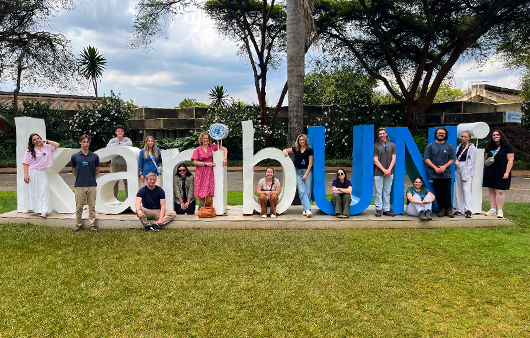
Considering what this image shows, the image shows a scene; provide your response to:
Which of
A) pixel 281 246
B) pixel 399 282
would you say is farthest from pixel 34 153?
pixel 399 282

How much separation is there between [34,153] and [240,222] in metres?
4.00

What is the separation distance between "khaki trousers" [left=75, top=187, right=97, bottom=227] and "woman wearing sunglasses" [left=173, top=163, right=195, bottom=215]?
1.44 m

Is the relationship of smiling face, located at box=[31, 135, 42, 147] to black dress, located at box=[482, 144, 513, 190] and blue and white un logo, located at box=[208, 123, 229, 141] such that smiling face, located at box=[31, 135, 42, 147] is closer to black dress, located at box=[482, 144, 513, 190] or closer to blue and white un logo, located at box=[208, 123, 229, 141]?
blue and white un logo, located at box=[208, 123, 229, 141]

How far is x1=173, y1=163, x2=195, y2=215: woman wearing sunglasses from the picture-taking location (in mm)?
7044

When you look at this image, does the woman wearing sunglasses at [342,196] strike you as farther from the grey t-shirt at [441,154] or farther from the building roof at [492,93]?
the building roof at [492,93]

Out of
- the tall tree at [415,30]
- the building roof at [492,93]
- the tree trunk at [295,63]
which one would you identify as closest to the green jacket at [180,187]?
the tree trunk at [295,63]

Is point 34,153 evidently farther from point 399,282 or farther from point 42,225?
point 399,282

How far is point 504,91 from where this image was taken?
38.9 metres

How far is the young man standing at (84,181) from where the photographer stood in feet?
21.0

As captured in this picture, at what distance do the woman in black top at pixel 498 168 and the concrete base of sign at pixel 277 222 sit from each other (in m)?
0.45

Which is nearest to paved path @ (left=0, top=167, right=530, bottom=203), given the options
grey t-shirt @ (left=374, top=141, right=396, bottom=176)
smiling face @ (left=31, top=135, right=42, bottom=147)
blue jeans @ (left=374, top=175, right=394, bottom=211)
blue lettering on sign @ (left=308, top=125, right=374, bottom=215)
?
blue jeans @ (left=374, top=175, right=394, bottom=211)

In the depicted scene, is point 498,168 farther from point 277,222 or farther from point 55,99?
point 55,99

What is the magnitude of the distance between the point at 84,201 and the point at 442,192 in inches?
260

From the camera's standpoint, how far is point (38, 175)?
6914 mm
